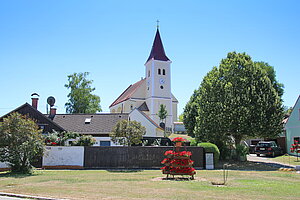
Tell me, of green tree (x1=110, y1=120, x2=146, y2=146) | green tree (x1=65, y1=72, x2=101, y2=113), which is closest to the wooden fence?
green tree (x1=110, y1=120, x2=146, y2=146)

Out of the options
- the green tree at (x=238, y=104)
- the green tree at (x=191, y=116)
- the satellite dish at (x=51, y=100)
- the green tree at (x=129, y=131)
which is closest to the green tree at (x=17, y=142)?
the green tree at (x=129, y=131)

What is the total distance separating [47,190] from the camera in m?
11.1

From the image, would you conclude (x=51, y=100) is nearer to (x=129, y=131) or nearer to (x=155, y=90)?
(x=129, y=131)

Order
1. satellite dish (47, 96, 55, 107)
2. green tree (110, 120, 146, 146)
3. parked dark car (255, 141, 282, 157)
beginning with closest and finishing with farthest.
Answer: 1. green tree (110, 120, 146, 146)
2. parked dark car (255, 141, 282, 157)
3. satellite dish (47, 96, 55, 107)

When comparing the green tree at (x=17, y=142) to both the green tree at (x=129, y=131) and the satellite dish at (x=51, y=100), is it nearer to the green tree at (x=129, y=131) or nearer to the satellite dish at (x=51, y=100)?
the green tree at (x=129, y=131)

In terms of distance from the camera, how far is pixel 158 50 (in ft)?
224

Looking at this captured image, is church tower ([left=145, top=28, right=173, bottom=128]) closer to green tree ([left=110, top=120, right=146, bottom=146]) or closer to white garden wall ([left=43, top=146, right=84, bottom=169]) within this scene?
green tree ([left=110, top=120, right=146, bottom=146])

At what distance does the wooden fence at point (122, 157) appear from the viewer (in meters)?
21.4

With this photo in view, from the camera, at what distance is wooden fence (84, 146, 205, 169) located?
21.4m

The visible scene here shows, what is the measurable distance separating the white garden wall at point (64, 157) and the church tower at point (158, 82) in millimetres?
43996

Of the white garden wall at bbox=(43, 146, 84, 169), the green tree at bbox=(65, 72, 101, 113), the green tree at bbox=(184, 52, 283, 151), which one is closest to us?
the white garden wall at bbox=(43, 146, 84, 169)

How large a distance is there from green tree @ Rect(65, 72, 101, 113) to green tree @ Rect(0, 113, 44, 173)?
43.2 metres

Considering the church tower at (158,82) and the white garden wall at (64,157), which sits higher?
the church tower at (158,82)

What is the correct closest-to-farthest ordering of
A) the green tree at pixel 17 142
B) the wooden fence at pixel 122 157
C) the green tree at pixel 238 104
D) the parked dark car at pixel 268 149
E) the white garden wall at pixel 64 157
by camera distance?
the green tree at pixel 17 142 → the white garden wall at pixel 64 157 → the wooden fence at pixel 122 157 → the green tree at pixel 238 104 → the parked dark car at pixel 268 149
